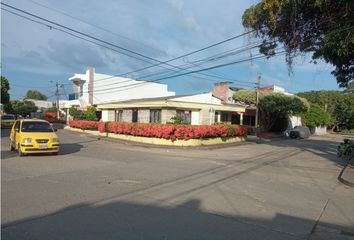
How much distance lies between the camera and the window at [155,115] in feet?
111

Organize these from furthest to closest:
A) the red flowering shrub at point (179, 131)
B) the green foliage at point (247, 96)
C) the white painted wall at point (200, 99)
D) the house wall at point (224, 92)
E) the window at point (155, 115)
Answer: the house wall at point (224, 92) < the green foliage at point (247, 96) < the white painted wall at point (200, 99) < the window at point (155, 115) < the red flowering shrub at point (179, 131)

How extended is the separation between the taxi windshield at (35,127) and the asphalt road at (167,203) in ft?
11.2

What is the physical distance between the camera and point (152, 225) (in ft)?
22.9

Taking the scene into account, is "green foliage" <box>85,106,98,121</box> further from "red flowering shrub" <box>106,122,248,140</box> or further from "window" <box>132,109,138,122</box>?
"red flowering shrub" <box>106,122,248,140</box>

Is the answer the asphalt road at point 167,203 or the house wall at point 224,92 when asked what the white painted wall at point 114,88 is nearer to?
the house wall at point 224,92

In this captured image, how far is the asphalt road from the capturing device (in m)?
6.76

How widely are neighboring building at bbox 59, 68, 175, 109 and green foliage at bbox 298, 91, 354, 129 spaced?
108ft

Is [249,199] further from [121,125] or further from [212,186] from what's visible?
[121,125]

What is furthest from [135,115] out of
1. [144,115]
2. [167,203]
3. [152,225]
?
[152,225]

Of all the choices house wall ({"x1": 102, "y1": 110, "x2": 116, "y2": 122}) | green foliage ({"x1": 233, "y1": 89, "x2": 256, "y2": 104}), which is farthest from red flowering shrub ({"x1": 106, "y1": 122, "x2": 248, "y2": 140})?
green foliage ({"x1": 233, "y1": 89, "x2": 256, "y2": 104})

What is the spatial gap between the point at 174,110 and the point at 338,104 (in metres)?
47.0

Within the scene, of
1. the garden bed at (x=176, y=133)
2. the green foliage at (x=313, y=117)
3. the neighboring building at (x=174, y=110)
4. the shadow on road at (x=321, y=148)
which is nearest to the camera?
the shadow on road at (x=321, y=148)

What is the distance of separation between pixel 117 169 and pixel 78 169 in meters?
1.38

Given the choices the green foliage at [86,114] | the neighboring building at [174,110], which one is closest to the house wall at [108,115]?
the neighboring building at [174,110]
